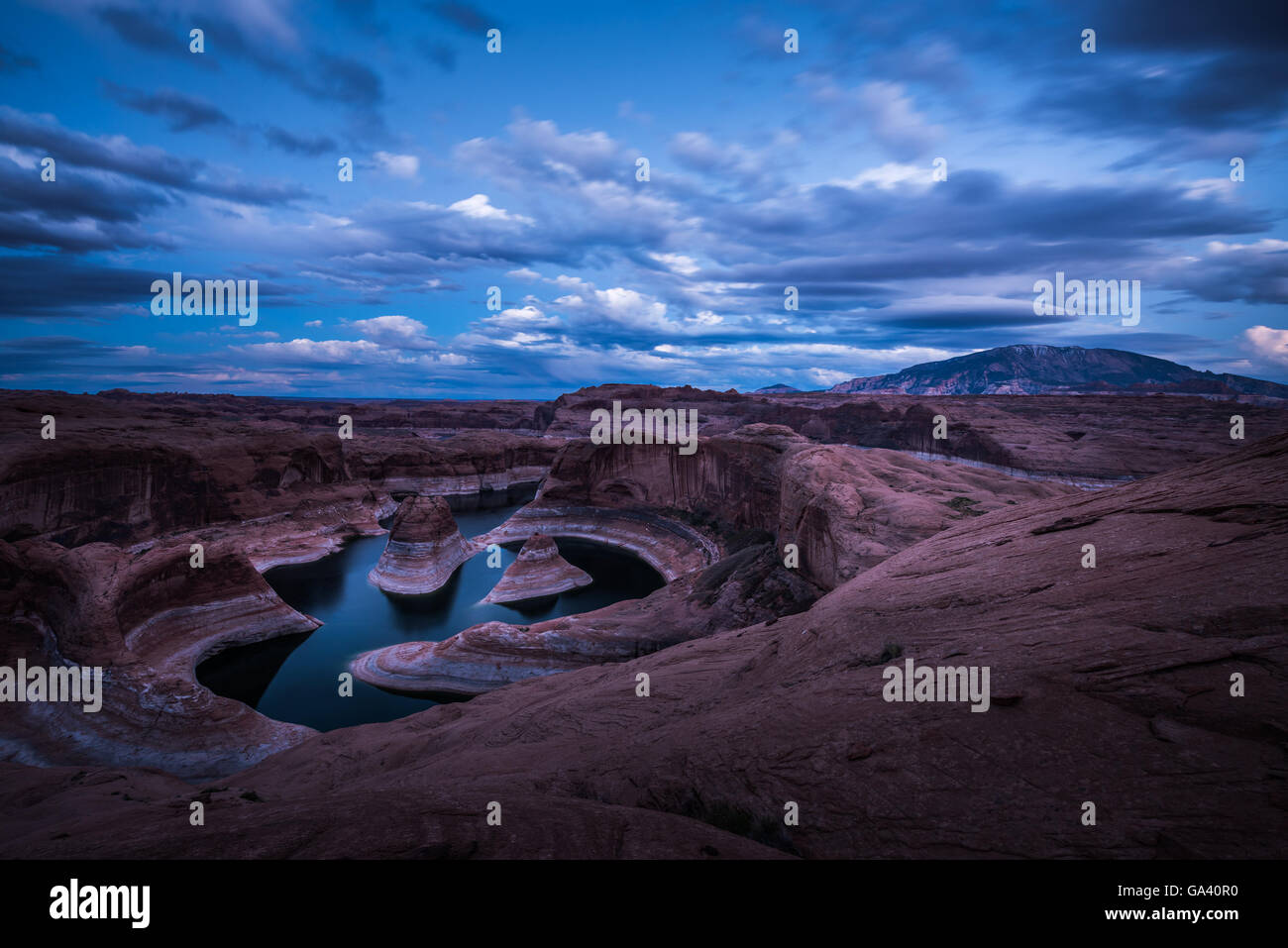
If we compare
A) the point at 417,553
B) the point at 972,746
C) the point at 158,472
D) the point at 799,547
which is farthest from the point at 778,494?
the point at 158,472

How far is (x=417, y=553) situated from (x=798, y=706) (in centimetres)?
3326

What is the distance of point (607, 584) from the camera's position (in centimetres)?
3888

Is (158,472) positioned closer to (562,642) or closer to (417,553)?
(417,553)

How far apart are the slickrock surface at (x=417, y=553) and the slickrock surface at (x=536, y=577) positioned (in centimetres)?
414

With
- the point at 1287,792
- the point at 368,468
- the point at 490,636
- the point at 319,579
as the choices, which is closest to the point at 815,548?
the point at 490,636

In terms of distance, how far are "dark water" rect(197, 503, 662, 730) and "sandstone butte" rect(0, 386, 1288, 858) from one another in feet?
5.31

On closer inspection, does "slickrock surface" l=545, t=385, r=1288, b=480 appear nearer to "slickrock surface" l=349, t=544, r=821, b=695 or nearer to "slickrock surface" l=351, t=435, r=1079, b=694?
"slickrock surface" l=351, t=435, r=1079, b=694

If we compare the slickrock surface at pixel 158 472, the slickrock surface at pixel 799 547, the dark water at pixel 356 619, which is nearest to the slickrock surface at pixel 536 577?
the dark water at pixel 356 619

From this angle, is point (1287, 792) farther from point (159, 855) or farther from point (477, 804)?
point (159, 855)

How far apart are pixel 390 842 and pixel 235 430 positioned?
6141cm

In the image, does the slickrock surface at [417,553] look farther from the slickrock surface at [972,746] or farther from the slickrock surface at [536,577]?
the slickrock surface at [972,746]

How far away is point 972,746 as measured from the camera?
4.99 meters

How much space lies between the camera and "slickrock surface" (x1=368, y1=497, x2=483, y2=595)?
34.8 m
